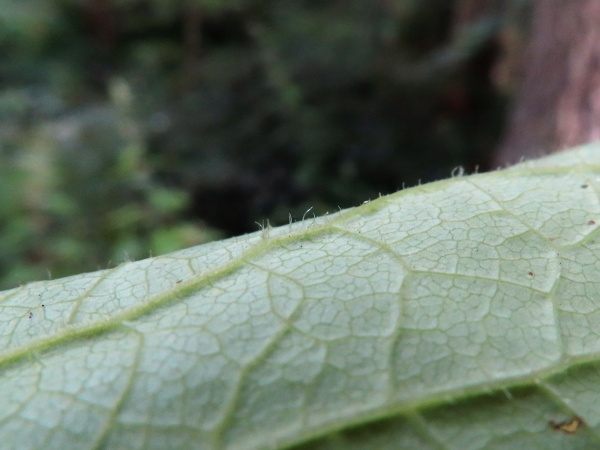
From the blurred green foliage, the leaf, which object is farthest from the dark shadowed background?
the leaf

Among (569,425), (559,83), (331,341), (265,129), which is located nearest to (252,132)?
(265,129)

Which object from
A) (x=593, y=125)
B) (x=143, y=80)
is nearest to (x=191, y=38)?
(x=143, y=80)

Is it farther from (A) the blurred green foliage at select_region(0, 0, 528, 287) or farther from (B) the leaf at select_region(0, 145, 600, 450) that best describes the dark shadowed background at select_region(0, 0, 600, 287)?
(B) the leaf at select_region(0, 145, 600, 450)

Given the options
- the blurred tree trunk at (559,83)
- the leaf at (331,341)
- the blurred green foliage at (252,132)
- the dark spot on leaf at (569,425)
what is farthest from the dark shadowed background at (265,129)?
the dark spot on leaf at (569,425)

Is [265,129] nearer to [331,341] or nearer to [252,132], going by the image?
[252,132]

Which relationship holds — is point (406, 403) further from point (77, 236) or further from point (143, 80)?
point (143, 80)

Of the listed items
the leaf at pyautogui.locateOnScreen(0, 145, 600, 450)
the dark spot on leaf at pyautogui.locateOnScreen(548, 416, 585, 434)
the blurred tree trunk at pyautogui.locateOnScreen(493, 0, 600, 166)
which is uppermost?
the blurred tree trunk at pyautogui.locateOnScreen(493, 0, 600, 166)

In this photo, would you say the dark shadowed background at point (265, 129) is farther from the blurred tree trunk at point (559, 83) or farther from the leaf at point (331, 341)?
the leaf at point (331, 341)
